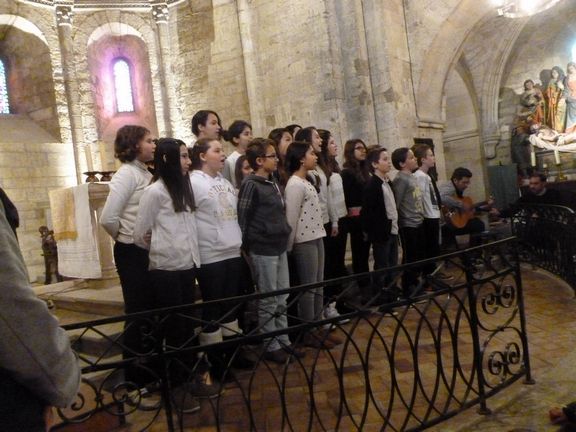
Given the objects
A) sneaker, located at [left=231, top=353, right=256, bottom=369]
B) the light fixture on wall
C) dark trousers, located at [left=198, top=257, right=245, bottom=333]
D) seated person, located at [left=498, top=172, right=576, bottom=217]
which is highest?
the light fixture on wall

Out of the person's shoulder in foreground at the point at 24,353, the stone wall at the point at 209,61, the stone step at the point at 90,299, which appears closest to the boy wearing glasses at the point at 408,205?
the stone step at the point at 90,299

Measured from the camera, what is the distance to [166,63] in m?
10.6

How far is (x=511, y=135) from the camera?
13.0 metres

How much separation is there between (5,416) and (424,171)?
5191 millimetres

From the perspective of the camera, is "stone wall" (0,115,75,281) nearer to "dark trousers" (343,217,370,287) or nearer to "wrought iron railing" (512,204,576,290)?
"dark trousers" (343,217,370,287)

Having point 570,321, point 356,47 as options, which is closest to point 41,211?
point 356,47

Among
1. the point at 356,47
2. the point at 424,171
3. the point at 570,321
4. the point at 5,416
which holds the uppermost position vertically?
the point at 356,47

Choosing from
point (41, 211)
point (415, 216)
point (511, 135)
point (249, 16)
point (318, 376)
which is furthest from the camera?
point (511, 135)

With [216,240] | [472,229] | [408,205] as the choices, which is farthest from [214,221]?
[472,229]

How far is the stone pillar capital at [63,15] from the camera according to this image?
1001 cm

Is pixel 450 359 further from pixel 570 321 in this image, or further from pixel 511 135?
pixel 511 135

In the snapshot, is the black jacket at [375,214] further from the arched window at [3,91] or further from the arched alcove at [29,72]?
the arched window at [3,91]

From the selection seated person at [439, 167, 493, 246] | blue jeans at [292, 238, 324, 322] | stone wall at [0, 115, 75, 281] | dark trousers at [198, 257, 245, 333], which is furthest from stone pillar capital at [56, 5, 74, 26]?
dark trousers at [198, 257, 245, 333]

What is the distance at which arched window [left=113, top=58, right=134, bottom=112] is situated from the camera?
442 inches
